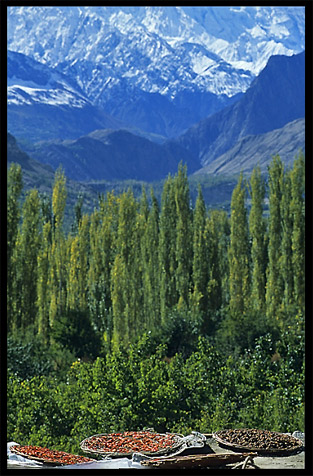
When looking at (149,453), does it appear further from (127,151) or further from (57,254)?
(127,151)

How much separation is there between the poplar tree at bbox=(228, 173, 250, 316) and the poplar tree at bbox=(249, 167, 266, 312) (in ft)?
0.73

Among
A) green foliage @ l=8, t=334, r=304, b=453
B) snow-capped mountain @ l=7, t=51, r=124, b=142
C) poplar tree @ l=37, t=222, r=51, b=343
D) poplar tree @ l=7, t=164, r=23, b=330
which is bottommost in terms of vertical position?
green foliage @ l=8, t=334, r=304, b=453

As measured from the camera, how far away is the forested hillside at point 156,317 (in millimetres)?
8023

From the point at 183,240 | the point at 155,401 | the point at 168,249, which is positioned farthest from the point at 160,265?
the point at 155,401

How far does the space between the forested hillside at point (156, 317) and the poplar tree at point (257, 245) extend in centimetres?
3

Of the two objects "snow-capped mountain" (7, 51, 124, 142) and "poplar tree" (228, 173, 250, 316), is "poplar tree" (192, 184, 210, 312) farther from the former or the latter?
"snow-capped mountain" (7, 51, 124, 142)

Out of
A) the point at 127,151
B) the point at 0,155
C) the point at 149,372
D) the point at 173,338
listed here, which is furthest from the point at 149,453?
the point at 127,151

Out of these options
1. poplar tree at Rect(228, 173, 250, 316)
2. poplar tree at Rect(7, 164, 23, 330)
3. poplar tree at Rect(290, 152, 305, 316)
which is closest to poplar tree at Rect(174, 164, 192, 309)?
poplar tree at Rect(228, 173, 250, 316)

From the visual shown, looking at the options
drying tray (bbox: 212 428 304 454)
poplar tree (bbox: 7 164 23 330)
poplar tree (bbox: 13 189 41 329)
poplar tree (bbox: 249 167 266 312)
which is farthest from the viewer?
poplar tree (bbox: 249 167 266 312)

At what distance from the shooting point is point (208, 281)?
16578 mm

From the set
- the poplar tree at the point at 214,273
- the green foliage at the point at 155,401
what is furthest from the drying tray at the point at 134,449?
the poplar tree at the point at 214,273

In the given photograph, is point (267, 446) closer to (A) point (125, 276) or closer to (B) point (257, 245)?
(A) point (125, 276)

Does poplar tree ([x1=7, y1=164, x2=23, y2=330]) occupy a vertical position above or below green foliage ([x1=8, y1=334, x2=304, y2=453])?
above

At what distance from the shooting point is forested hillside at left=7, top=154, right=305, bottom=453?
26.3 feet
